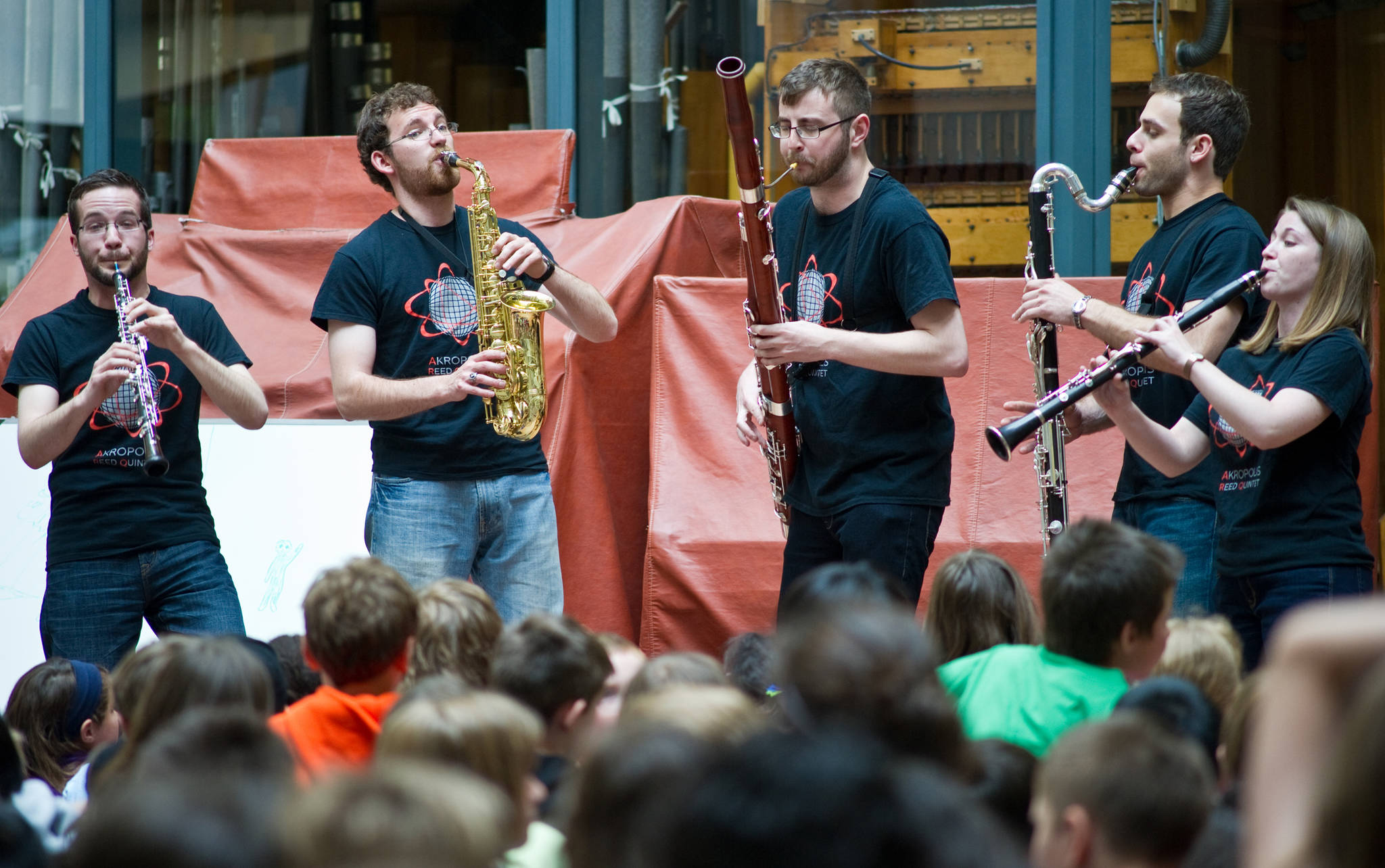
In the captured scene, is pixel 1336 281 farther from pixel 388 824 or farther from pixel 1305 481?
pixel 388 824

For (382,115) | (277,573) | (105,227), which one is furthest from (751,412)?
(277,573)

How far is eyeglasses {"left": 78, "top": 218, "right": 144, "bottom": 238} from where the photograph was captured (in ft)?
13.6

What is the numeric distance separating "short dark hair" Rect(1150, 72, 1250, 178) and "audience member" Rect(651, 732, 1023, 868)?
3432 mm

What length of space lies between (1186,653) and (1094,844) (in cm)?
131

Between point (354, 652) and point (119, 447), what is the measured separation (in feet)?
5.94

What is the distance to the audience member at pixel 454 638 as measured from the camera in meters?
3.00

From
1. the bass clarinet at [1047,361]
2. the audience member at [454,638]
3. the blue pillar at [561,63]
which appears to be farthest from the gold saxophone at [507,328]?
the blue pillar at [561,63]

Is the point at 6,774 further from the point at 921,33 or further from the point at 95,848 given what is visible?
the point at 921,33

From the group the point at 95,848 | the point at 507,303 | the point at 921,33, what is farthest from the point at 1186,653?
the point at 921,33

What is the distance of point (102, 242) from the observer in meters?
4.12

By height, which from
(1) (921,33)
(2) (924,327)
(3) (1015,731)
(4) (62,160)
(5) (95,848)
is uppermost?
(1) (921,33)

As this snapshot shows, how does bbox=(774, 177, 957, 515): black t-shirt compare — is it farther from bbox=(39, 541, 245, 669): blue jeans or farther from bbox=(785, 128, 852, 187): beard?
bbox=(39, 541, 245, 669): blue jeans

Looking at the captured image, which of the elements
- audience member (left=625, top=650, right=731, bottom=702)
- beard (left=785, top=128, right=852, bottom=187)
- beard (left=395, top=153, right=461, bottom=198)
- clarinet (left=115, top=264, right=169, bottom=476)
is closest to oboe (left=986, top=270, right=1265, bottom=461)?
beard (left=785, top=128, right=852, bottom=187)

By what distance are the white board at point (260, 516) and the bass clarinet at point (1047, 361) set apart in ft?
8.47
